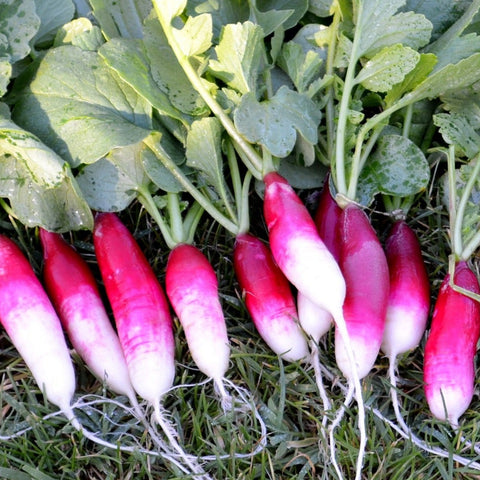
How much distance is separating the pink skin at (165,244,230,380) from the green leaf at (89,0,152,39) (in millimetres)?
667

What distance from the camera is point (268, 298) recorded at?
176 cm

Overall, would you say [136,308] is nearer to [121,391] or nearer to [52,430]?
[121,391]

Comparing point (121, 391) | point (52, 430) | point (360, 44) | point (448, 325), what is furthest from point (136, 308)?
point (360, 44)

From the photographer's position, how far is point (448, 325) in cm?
168

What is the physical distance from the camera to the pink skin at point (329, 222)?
73.4 inches

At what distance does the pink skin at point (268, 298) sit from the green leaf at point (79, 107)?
42 centimetres

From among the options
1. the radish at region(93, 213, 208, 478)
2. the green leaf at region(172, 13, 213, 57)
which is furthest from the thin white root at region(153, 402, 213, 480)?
the green leaf at region(172, 13, 213, 57)

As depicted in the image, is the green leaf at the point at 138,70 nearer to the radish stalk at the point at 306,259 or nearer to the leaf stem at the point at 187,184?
the leaf stem at the point at 187,184

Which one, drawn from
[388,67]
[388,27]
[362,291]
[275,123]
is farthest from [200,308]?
[388,27]

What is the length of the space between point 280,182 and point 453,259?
49cm

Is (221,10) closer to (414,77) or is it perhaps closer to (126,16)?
(126,16)

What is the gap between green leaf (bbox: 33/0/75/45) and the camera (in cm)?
202

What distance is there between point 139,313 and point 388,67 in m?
0.90

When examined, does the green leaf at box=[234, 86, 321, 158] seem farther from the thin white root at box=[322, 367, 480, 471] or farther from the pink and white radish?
the thin white root at box=[322, 367, 480, 471]
